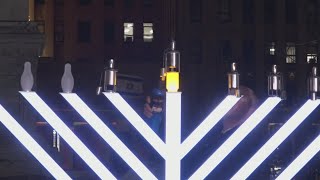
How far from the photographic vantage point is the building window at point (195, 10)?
4528cm

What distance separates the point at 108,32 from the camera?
47.8 m

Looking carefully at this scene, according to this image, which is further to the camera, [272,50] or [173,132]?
[272,50]

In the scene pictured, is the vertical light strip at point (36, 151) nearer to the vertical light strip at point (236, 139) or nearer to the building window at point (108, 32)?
the vertical light strip at point (236, 139)

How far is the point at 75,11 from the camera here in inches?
1880

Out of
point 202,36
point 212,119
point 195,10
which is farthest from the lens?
point 195,10

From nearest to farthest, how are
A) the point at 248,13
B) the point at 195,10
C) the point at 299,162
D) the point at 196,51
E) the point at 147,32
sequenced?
the point at 299,162, the point at 196,51, the point at 195,10, the point at 248,13, the point at 147,32

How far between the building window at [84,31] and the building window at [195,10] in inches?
300

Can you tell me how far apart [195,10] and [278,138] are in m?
39.7

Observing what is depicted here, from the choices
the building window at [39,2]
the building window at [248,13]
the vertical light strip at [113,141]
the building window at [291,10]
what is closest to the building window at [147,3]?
the building window at [248,13]

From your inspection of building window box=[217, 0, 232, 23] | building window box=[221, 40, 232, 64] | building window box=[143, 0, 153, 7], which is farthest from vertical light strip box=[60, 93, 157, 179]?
building window box=[143, 0, 153, 7]

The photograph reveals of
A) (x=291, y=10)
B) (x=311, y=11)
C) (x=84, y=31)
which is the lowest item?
(x=84, y=31)

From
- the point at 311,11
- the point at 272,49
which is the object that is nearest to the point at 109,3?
the point at 272,49

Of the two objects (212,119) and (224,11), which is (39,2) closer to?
(224,11)

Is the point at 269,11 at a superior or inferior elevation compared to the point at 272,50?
superior
